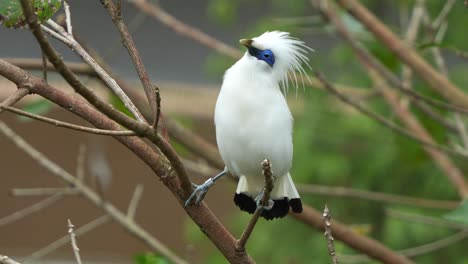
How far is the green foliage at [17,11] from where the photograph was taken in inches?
42.1

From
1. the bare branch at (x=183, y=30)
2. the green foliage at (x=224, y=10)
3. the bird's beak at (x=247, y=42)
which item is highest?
the green foliage at (x=224, y=10)

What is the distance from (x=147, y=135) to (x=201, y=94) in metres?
3.11

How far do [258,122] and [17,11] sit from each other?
14.7 inches

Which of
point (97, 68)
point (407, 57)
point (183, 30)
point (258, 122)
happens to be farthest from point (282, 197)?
point (183, 30)

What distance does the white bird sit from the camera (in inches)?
49.8

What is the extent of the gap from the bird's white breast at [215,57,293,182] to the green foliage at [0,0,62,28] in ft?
1.03

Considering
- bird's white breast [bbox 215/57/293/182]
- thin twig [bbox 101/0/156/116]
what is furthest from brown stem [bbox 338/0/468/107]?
thin twig [bbox 101/0/156/116]

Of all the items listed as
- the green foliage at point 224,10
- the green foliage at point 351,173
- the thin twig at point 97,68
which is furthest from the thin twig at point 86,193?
the green foliage at point 224,10

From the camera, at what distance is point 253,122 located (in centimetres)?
126

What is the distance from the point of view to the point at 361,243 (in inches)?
73.2

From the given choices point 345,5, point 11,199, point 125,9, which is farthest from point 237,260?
point 11,199

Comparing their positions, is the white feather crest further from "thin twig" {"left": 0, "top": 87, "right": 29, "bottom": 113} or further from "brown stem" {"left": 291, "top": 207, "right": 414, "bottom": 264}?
"brown stem" {"left": 291, "top": 207, "right": 414, "bottom": 264}

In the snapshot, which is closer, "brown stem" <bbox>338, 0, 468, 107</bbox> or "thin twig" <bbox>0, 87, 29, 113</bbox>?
"thin twig" <bbox>0, 87, 29, 113</bbox>

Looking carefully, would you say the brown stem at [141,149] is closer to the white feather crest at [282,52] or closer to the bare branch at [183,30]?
the white feather crest at [282,52]
